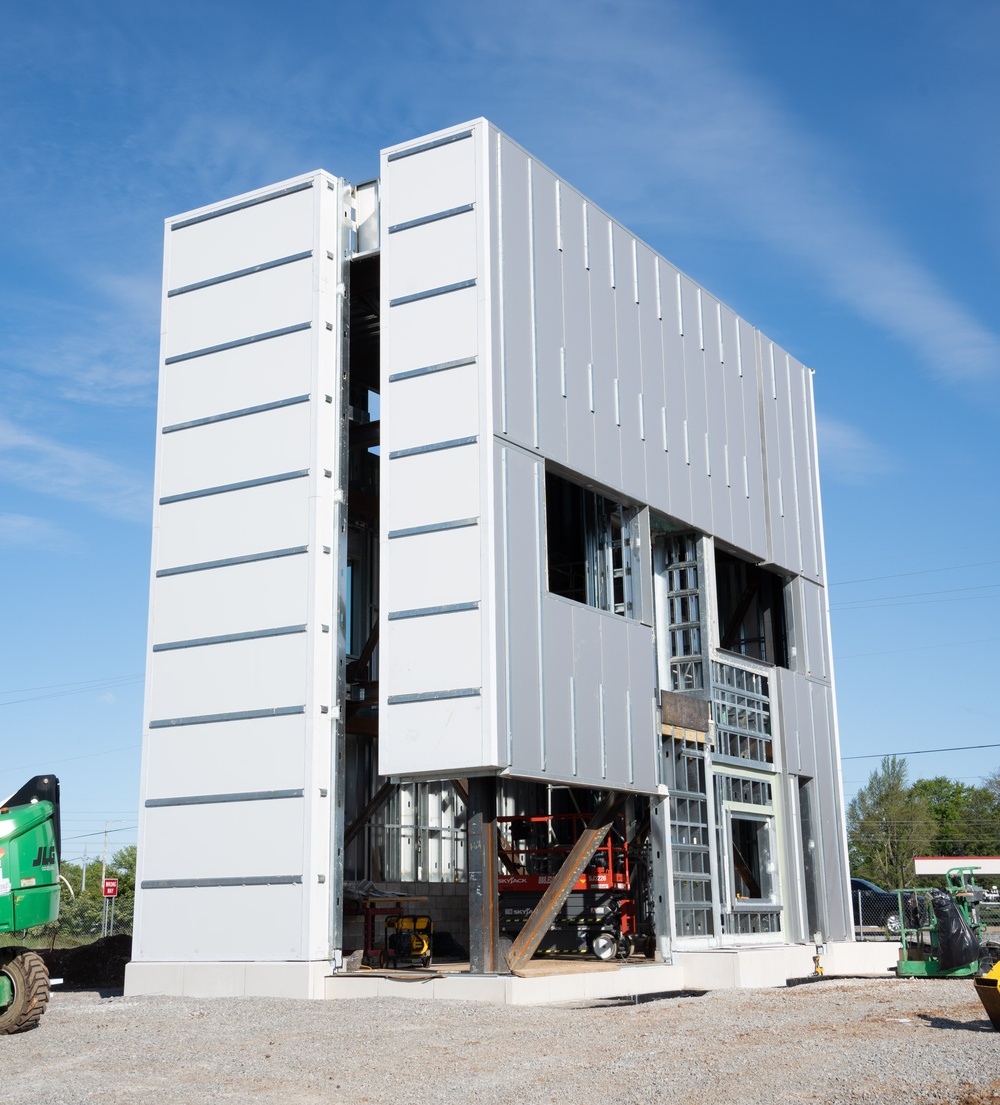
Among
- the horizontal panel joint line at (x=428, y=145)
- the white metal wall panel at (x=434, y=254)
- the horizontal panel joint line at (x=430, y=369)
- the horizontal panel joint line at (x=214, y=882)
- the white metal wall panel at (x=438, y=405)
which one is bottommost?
the horizontal panel joint line at (x=214, y=882)

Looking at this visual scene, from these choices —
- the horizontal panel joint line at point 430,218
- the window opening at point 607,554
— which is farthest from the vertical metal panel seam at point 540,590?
the horizontal panel joint line at point 430,218

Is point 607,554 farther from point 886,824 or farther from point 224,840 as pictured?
point 886,824

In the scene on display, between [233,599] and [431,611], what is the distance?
404 cm

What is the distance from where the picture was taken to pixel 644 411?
2456 centimetres

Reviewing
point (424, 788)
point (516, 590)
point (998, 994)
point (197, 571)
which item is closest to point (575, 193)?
point (516, 590)

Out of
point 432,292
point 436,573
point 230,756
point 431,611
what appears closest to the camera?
point 431,611

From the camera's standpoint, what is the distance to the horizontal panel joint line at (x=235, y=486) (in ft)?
72.0

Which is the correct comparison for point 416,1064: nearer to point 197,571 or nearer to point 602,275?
point 197,571

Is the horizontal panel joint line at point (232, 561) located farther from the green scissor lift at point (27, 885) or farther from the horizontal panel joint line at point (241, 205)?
the green scissor lift at point (27, 885)

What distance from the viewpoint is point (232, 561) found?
22.3 meters

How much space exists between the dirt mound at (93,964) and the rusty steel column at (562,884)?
894cm

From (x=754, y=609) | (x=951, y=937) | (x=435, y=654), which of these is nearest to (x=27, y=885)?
(x=435, y=654)

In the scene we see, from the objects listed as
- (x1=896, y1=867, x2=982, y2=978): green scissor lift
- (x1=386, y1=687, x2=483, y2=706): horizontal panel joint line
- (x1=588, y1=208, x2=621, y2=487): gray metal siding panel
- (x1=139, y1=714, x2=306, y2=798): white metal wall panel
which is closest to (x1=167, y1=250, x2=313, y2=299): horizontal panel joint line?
(x1=588, y1=208, x2=621, y2=487): gray metal siding panel

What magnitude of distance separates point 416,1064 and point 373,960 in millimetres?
8458
